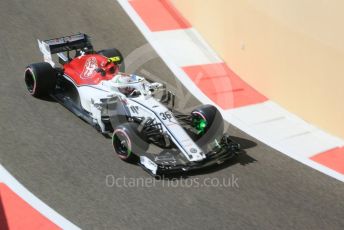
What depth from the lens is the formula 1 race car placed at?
8.05m

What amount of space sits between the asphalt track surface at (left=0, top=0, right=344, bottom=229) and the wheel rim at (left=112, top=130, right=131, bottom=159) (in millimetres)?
158

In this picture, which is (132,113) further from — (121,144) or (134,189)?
(134,189)

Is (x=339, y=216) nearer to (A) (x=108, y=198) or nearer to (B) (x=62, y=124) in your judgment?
Answer: (A) (x=108, y=198)

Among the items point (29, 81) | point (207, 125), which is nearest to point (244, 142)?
point (207, 125)

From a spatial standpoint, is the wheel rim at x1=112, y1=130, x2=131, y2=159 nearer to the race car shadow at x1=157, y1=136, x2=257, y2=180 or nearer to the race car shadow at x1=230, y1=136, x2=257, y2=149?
the race car shadow at x1=157, y1=136, x2=257, y2=180

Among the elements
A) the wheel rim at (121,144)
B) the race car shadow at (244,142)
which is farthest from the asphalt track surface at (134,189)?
the wheel rim at (121,144)

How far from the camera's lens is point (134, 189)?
765 centimetres

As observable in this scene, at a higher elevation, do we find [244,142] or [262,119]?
[262,119]

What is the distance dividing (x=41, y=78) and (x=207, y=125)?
359 cm

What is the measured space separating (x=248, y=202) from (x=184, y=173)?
47.3 inches

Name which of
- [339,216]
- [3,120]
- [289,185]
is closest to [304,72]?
[289,185]

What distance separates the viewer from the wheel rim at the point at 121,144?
8055 mm

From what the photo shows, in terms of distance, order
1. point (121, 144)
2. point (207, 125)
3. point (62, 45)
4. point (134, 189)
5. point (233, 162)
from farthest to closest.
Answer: point (62, 45) → point (207, 125) → point (233, 162) → point (121, 144) → point (134, 189)

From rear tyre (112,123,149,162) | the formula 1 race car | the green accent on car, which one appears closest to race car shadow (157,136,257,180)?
the formula 1 race car
